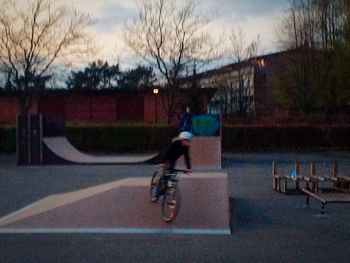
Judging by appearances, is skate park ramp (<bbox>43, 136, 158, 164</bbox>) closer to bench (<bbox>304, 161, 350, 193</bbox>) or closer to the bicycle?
bench (<bbox>304, 161, 350, 193</bbox>)

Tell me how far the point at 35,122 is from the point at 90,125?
38.9ft

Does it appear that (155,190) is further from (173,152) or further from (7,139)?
(7,139)

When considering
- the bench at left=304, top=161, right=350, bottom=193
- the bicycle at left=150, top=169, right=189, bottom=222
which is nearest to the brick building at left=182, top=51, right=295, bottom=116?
the bench at left=304, top=161, right=350, bottom=193

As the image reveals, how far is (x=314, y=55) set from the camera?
52.6 meters

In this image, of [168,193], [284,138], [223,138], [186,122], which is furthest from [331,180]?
[284,138]

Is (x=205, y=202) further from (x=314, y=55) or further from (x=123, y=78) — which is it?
(x=123, y=78)

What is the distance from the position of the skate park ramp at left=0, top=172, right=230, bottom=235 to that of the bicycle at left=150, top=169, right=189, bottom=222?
0.43 ft

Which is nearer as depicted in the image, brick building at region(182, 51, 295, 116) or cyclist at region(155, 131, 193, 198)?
cyclist at region(155, 131, 193, 198)

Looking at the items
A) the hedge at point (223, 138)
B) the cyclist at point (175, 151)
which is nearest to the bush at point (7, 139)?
the hedge at point (223, 138)

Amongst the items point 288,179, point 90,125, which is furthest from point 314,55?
point 288,179

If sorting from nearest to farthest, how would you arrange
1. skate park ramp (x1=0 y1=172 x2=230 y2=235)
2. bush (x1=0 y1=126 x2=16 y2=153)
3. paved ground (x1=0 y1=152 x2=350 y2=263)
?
paved ground (x1=0 y1=152 x2=350 y2=263) < skate park ramp (x1=0 y1=172 x2=230 y2=235) < bush (x1=0 y1=126 x2=16 y2=153)

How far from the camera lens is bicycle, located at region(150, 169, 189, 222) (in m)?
12.9

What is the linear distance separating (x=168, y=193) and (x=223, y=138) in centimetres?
3009

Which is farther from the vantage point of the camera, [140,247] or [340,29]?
[340,29]
